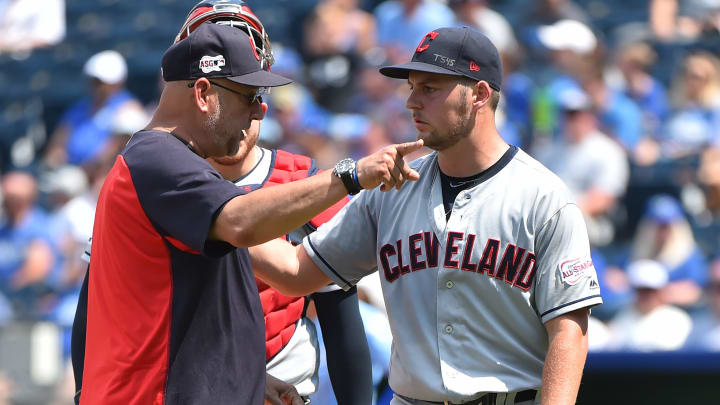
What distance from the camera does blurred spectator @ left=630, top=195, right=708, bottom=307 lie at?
7320mm

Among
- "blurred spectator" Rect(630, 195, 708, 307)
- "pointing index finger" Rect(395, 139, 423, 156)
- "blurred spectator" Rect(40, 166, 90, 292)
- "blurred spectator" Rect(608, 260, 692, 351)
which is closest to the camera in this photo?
"pointing index finger" Rect(395, 139, 423, 156)

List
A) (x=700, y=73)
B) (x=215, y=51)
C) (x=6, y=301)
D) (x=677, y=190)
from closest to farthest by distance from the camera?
1. (x=215, y=51)
2. (x=677, y=190)
3. (x=700, y=73)
4. (x=6, y=301)

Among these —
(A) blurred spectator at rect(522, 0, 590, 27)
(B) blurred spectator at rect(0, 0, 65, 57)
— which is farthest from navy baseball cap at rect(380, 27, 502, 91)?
(B) blurred spectator at rect(0, 0, 65, 57)

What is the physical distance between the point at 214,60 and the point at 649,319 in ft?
15.3

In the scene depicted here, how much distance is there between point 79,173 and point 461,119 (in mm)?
6827

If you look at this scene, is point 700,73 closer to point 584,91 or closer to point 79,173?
point 584,91

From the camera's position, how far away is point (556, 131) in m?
8.58

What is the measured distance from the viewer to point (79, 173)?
9648 millimetres

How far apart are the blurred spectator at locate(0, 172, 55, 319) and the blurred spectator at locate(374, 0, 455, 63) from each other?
3.37m

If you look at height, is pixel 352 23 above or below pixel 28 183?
above

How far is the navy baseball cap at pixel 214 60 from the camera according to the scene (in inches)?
121

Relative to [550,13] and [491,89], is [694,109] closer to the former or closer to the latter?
[550,13]

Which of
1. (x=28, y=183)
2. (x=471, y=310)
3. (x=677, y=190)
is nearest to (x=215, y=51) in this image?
(x=471, y=310)

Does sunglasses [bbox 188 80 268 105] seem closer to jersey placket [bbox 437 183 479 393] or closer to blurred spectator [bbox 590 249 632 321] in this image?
jersey placket [bbox 437 183 479 393]
